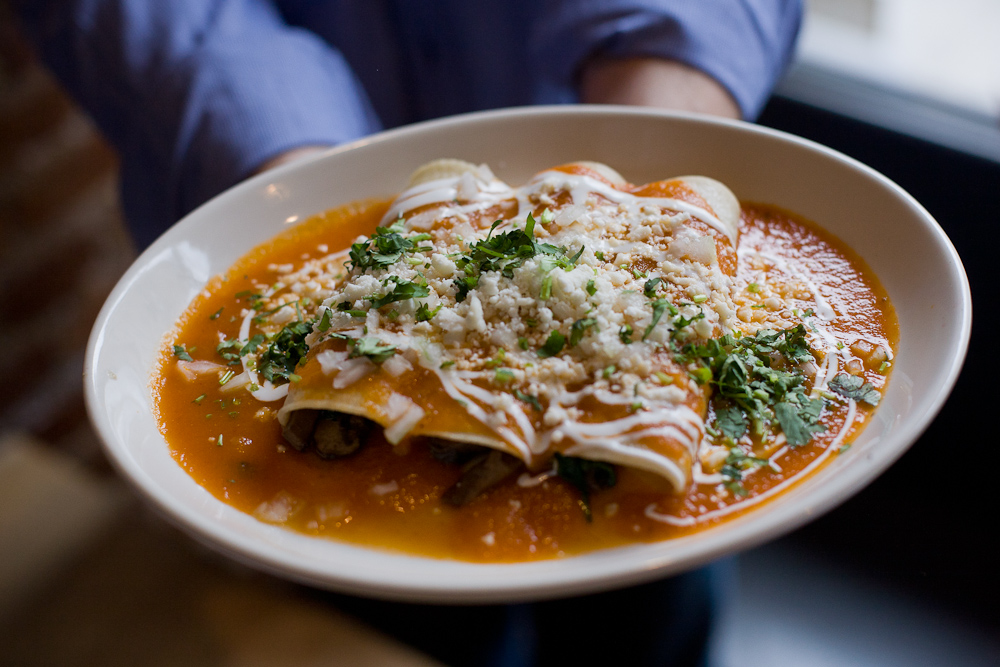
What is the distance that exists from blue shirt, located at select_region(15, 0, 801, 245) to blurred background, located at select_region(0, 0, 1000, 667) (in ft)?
1.94

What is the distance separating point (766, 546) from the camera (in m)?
2.26

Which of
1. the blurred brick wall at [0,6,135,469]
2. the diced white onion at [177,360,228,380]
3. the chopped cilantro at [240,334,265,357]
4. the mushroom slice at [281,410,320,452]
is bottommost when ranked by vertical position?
the blurred brick wall at [0,6,135,469]

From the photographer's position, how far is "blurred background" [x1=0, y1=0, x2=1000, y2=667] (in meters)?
2.05

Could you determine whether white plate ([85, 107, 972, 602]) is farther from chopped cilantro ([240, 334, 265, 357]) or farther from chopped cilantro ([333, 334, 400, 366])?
chopped cilantro ([333, 334, 400, 366])

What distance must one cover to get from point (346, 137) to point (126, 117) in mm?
905

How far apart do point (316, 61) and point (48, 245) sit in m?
1.83

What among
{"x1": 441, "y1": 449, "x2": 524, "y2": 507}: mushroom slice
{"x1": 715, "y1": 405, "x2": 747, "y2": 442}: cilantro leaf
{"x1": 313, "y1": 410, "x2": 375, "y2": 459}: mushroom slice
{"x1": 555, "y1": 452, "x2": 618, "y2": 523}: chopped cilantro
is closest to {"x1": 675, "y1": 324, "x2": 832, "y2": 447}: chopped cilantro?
{"x1": 715, "y1": 405, "x2": 747, "y2": 442}: cilantro leaf

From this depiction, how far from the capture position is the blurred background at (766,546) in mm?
2049

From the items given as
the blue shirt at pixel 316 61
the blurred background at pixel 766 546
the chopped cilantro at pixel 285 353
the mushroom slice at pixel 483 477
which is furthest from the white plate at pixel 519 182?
the blurred background at pixel 766 546

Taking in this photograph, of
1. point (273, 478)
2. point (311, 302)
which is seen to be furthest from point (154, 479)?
point (311, 302)

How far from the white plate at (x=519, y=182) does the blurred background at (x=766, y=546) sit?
74 cm

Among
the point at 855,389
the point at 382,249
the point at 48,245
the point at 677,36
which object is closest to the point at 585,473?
the point at 855,389

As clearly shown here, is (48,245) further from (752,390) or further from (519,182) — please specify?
(752,390)

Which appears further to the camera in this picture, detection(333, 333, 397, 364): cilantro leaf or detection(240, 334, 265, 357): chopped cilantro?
detection(240, 334, 265, 357): chopped cilantro
